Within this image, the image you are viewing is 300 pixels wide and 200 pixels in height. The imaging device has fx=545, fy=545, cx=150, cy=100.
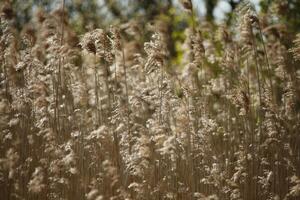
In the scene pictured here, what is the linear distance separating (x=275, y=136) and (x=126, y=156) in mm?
1140

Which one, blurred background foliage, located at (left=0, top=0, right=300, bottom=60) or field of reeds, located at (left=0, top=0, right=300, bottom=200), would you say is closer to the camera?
field of reeds, located at (left=0, top=0, right=300, bottom=200)

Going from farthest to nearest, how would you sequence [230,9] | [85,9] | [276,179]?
[85,9] → [230,9] → [276,179]

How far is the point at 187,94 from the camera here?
3768 mm

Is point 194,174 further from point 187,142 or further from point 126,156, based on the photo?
point 126,156

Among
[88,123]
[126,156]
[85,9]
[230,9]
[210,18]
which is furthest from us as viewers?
[85,9]

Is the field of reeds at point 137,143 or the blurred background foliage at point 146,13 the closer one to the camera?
the field of reeds at point 137,143

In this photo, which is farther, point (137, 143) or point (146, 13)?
Answer: point (146, 13)

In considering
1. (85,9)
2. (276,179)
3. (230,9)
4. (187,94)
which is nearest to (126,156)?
(187,94)

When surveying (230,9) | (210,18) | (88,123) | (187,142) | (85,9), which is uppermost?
(85,9)

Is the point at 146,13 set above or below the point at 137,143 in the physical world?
above

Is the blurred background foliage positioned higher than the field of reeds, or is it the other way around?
the blurred background foliage

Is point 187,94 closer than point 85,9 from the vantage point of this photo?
Yes

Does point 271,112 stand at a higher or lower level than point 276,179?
higher

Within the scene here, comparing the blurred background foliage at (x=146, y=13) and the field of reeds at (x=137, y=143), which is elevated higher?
the blurred background foliage at (x=146, y=13)
